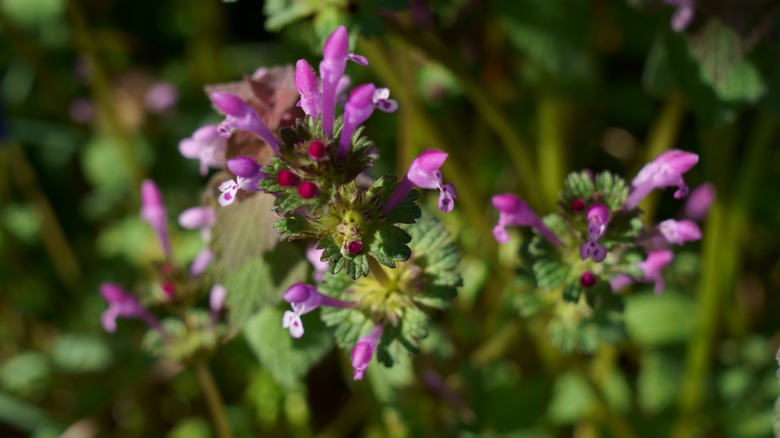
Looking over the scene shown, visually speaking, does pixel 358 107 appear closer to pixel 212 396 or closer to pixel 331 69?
pixel 331 69

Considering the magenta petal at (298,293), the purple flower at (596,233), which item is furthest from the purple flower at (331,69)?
the purple flower at (596,233)

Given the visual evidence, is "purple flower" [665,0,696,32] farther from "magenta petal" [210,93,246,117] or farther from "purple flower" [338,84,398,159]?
"magenta petal" [210,93,246,117]

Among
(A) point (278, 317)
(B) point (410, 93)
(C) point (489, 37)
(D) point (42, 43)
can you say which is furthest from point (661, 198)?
(D) point (42, 43)

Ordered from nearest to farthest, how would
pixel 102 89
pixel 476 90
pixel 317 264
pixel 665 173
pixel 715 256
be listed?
pixel 665 173
pixel 317 264
pixel 476 90
pixel 715 256
pixel 102 89

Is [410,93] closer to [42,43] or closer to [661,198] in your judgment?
[661,198]

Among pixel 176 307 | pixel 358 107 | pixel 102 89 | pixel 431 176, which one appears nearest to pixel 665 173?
pixel 431 176

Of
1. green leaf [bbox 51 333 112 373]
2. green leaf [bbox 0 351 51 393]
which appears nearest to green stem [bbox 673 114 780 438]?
green leaf [bbox 51 333 112 373]
